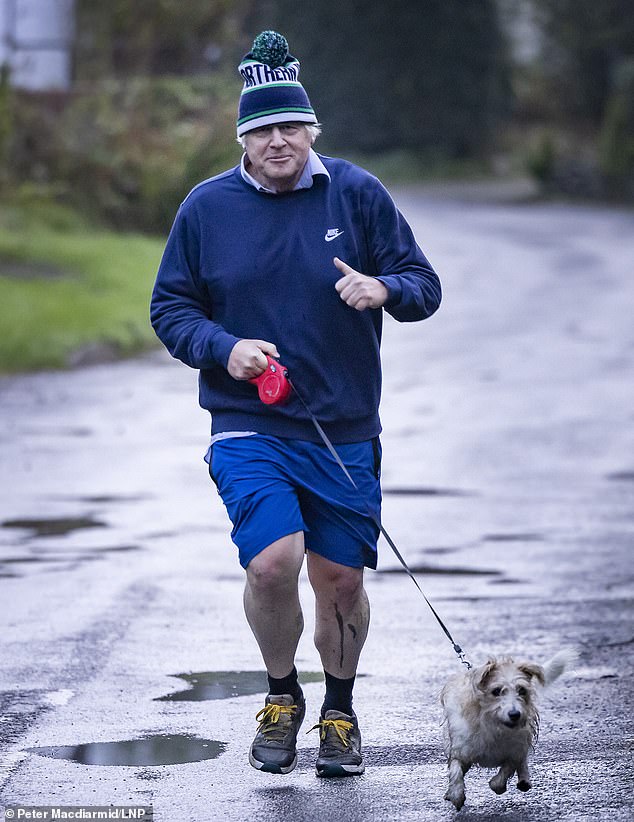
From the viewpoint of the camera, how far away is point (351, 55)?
167ft

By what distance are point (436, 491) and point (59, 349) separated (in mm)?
8386

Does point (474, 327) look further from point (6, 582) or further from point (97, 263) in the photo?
point (6, 582)

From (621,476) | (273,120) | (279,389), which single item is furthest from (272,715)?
(621,476)

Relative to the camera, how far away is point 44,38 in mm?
37500

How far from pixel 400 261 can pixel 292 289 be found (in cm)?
37

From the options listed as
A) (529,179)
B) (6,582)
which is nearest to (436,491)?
(6,582)

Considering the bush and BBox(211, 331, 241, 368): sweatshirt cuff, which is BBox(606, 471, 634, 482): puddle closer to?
BBox(211, 331, 241, 368): sweatshirt cuff

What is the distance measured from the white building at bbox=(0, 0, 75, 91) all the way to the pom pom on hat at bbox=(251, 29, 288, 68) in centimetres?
3179

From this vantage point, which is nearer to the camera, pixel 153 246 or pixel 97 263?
pixel 97 263

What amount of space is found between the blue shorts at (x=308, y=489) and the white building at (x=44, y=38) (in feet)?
106

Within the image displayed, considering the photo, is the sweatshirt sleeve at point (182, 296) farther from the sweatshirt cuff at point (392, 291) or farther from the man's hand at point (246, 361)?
the sweatshirt cuff at point (392, 291)

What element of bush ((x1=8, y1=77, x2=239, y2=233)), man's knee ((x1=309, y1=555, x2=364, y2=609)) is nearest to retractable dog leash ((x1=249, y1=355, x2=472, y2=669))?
man's knee ((x1=309, y1=555, x2=364, y2=609))

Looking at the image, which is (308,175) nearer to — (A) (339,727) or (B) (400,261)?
(B) (400,261)

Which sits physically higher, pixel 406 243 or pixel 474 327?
pixel 406 243
